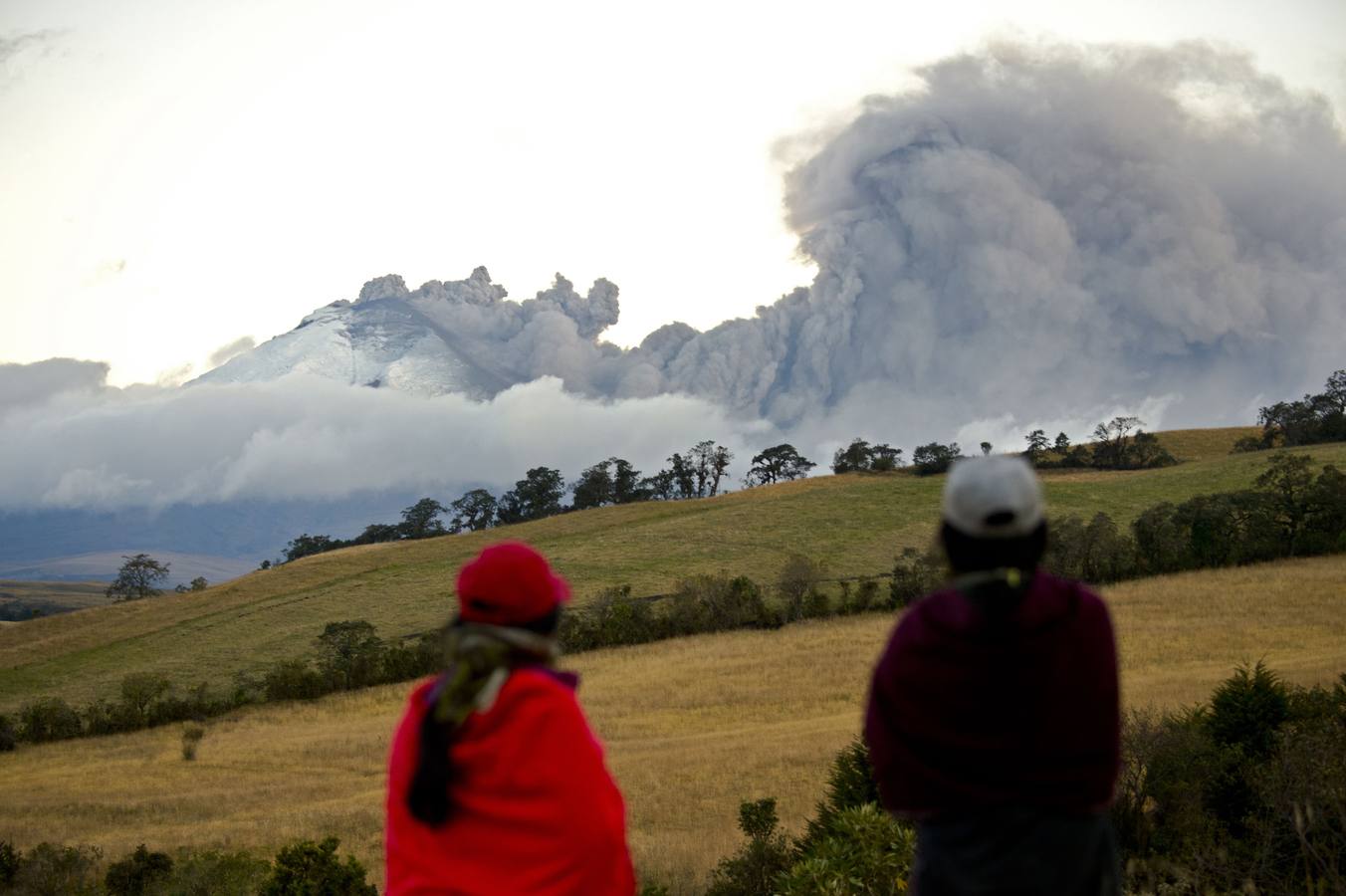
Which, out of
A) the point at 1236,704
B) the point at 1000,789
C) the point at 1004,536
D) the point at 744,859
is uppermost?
the point at 1004,536

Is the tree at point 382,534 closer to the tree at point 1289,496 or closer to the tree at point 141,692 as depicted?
the tree at point 141,692

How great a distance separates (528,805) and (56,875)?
18.2 meters

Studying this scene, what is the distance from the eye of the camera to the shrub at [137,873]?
58.3ft

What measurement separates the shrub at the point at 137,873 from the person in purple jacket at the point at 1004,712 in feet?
59.0

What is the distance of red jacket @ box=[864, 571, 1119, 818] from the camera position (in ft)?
9.61

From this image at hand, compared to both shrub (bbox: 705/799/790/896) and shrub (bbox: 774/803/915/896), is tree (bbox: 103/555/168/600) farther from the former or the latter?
shrub (bbox: 774/803/915/896)

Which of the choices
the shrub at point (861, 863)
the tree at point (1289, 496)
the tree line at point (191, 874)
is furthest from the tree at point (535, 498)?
the shrub at point (861, 863)

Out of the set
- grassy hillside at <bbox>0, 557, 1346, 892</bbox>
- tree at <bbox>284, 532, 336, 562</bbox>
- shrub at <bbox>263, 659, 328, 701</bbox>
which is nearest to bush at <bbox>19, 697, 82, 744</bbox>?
grassy hillside at <bbox>0, 557, 1346, 892</bbox>

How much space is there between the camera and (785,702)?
37844 mm

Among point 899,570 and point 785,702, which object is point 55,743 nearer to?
point 785,702

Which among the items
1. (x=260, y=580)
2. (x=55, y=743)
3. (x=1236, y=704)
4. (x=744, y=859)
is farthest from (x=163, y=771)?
(x=260, y=580)

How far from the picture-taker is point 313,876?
41.8ft

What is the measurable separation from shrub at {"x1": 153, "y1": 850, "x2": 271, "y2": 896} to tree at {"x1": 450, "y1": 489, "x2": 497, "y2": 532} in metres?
119

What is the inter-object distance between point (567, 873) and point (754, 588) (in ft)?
189
